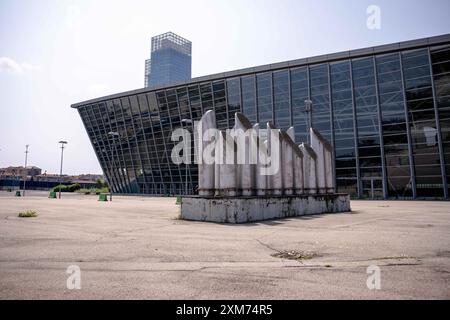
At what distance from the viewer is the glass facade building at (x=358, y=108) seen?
33625 millimetres

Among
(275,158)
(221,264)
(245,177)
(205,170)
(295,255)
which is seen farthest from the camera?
(275,158)

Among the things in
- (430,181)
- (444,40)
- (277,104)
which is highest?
(444,40)

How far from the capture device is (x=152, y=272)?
495cm

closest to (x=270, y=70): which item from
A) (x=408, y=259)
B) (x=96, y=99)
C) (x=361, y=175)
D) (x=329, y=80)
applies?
(x=329, y=80)

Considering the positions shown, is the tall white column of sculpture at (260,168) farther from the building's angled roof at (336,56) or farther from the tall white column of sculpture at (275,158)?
the building's angled roof at (336,56)

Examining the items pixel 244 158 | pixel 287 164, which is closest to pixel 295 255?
pixel 244 158

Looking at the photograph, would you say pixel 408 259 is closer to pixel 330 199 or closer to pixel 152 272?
pixel 152 272

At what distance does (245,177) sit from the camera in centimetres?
1420

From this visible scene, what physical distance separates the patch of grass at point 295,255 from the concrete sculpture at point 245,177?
19.4 feet

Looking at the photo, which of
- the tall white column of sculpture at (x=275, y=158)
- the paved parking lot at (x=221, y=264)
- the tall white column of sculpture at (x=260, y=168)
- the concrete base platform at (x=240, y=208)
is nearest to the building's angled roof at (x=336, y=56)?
the tall white column of sculpture at (x=275, y=158)

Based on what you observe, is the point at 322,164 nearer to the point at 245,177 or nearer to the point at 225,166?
the point at 245,177

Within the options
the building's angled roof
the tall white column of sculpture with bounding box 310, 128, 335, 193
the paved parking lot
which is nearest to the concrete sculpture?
the tall white column of sculpture with bounding box 310, 128, 335, 193

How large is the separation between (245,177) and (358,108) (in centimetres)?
2876
